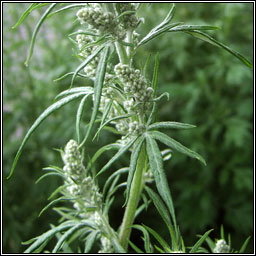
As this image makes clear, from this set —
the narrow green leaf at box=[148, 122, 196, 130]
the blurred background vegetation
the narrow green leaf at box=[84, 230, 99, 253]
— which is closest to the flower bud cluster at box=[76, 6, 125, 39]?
the narrow green leaf at box=[148, 122, 196, 130]

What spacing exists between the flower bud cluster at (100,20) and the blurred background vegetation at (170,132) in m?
1.35

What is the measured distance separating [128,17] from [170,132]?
1690 millimetres

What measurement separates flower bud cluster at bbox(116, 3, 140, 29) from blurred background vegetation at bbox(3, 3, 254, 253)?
134cm

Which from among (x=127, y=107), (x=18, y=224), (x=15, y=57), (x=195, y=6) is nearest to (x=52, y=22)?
(x=15, y=57)

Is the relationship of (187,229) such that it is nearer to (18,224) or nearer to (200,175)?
(200,175)

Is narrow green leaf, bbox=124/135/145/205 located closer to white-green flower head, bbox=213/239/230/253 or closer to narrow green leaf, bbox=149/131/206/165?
narrow green leaf, bbox=149/131/206/165

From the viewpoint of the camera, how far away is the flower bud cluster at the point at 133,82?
683 mm

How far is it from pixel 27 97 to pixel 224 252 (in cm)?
166

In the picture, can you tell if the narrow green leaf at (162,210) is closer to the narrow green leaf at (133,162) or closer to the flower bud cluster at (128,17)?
the narrow green leaf at (133,162)

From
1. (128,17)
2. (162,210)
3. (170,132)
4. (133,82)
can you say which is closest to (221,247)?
(162,210)

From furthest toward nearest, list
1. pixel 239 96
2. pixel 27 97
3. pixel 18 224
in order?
pixel 239 96
pixel 27 97
pixel 18 224

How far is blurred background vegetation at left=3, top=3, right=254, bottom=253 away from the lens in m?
2.05

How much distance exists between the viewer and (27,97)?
7.17 ft

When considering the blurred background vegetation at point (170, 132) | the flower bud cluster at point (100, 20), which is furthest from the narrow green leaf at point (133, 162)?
the blurred background vegetation at point (170, 132)
